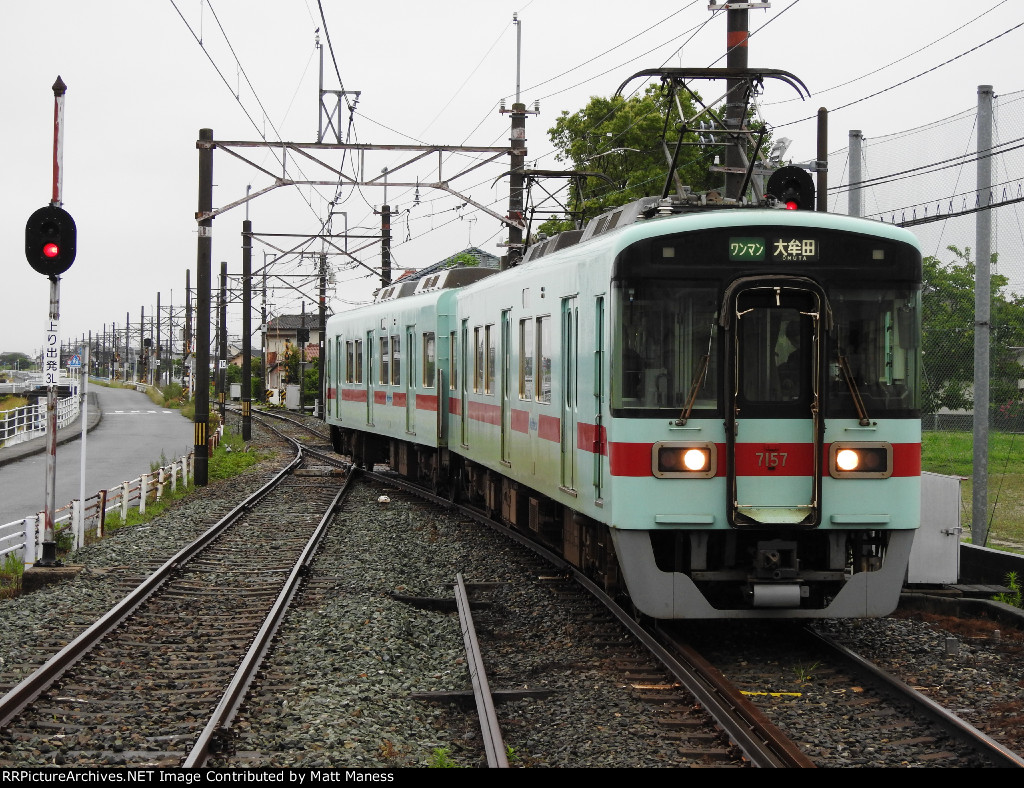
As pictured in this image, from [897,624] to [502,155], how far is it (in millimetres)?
12215

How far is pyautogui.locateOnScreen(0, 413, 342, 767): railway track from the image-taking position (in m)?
6.34

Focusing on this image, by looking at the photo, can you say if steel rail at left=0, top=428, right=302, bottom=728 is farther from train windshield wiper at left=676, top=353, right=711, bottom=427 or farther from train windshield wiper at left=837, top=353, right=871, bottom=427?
train windshield wiper at left=837, top=353, right=871, bottom=427

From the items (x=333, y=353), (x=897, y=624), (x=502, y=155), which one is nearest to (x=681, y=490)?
(x=897, y=624)

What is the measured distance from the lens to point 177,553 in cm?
1330

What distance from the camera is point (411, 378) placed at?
18.8 m

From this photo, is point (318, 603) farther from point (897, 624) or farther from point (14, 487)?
point (14, 487)

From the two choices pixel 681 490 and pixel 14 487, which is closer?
pixel 681 490

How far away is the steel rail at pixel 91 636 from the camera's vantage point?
7.00 metres

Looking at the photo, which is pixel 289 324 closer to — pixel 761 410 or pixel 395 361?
pixel 395 361

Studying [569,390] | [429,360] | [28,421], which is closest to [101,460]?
[28,421]

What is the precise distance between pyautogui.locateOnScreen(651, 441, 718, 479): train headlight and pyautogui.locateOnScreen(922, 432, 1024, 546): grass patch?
27.8 feet

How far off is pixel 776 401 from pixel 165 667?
4231mm

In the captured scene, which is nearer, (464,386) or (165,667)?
(165,667)

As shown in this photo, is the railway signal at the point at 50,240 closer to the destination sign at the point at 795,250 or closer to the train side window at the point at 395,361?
the destination sign at the point at 795,250
